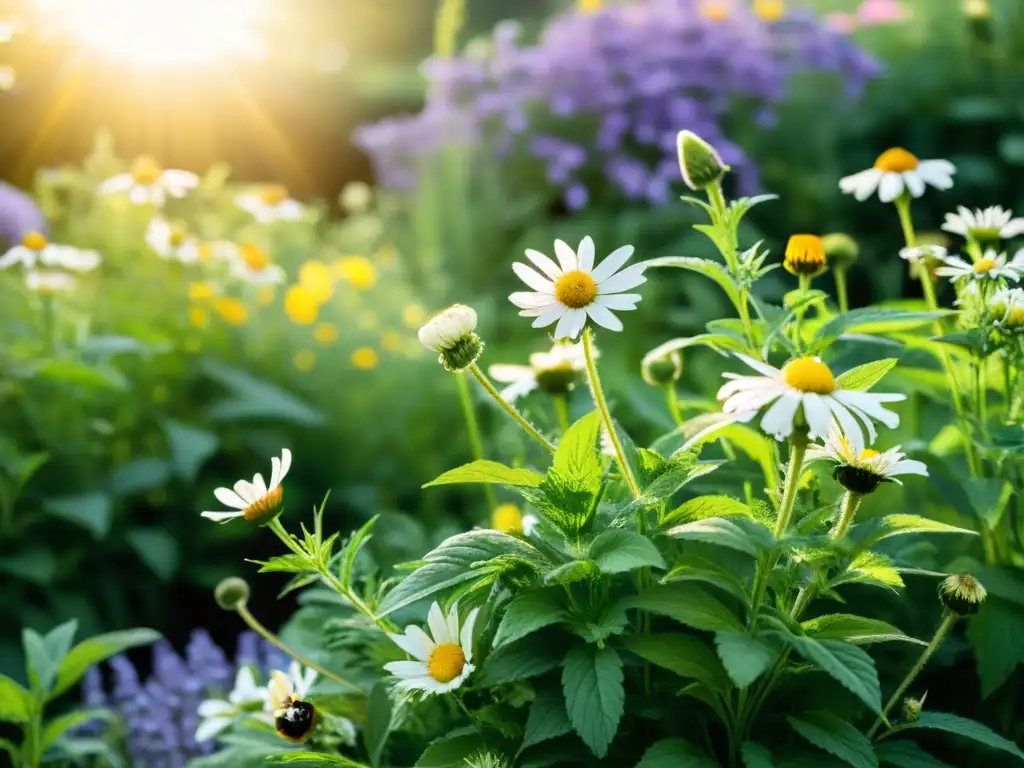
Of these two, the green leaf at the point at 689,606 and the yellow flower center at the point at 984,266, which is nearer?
the green leaf at the point at 689,606

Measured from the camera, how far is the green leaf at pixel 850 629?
1.10m

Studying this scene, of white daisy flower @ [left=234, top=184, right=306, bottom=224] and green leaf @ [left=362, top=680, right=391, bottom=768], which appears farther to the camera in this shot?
white daisy flower @ [left=234, top=184, right=306, bottom=224]

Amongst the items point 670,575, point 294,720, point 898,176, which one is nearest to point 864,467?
point 670,575

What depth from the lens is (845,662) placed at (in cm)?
101

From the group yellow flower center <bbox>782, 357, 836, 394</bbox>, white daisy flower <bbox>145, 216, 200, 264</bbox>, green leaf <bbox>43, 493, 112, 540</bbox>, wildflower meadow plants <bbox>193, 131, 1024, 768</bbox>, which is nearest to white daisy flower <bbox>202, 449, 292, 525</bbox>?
wildflower meadow plants <bbox>193, 131, 1024, 768</bbox>

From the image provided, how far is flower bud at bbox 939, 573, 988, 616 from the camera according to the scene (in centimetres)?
113

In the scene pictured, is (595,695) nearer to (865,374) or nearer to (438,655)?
(438,655)

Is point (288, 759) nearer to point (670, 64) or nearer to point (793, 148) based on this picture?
point (670, 64)

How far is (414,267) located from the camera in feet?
13.0

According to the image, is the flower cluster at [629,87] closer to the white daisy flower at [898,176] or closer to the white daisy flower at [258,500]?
the white daisy flower at [898,176]

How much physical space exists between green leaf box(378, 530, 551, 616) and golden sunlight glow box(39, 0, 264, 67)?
2483 mm

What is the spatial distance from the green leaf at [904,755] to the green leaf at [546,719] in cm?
35

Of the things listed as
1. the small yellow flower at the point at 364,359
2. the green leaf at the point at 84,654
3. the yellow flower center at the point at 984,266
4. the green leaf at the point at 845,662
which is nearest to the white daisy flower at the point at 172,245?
the small yellow flower at the point at 364,359

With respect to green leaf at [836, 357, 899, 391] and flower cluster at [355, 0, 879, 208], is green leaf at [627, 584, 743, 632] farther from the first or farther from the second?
flower cluster at [355, 0, 879, 208]
